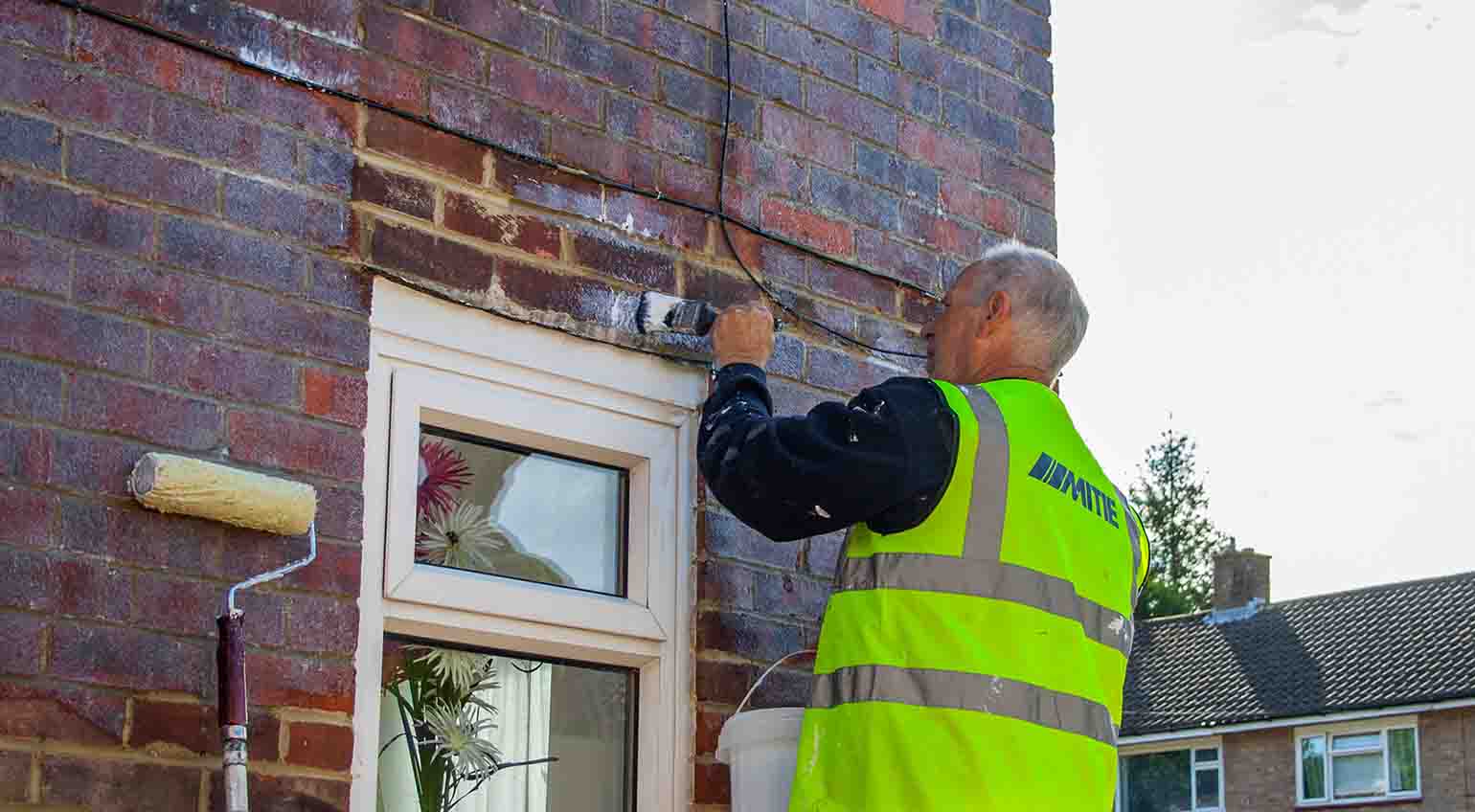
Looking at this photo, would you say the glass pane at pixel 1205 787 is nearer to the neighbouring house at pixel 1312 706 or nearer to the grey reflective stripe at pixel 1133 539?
the neighbouring house at pixel 1312 706

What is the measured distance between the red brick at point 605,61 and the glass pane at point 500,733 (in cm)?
113

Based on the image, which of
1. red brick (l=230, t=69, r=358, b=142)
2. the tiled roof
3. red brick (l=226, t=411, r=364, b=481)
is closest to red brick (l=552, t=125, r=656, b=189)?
red brick (l=230, t=69, r=358, b=142)

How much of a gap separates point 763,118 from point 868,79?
1.25ft

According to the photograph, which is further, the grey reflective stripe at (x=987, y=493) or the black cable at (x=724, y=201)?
the black cable at (x=724, y=201)

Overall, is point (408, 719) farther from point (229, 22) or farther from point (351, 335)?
point (229, 22)

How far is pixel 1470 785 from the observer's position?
23.8 metres

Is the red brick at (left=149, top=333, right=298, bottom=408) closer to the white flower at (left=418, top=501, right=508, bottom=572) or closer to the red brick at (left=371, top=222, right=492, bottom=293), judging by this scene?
the red brick at (left=371, top=222, right=492, bottom=293)

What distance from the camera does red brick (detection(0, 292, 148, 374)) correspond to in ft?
10.3

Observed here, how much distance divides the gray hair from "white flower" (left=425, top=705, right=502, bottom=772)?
4.26 ft

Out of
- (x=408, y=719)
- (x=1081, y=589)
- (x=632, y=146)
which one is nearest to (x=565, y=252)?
(x=632, y=146)

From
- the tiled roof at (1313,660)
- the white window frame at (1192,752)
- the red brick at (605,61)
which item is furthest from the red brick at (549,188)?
the white window frame at (1192,752)

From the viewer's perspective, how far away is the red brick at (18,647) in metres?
3.00

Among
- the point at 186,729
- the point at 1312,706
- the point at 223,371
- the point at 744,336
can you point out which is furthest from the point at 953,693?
the point at 1312,706

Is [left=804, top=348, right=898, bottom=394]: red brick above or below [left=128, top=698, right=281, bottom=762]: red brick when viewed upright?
above
